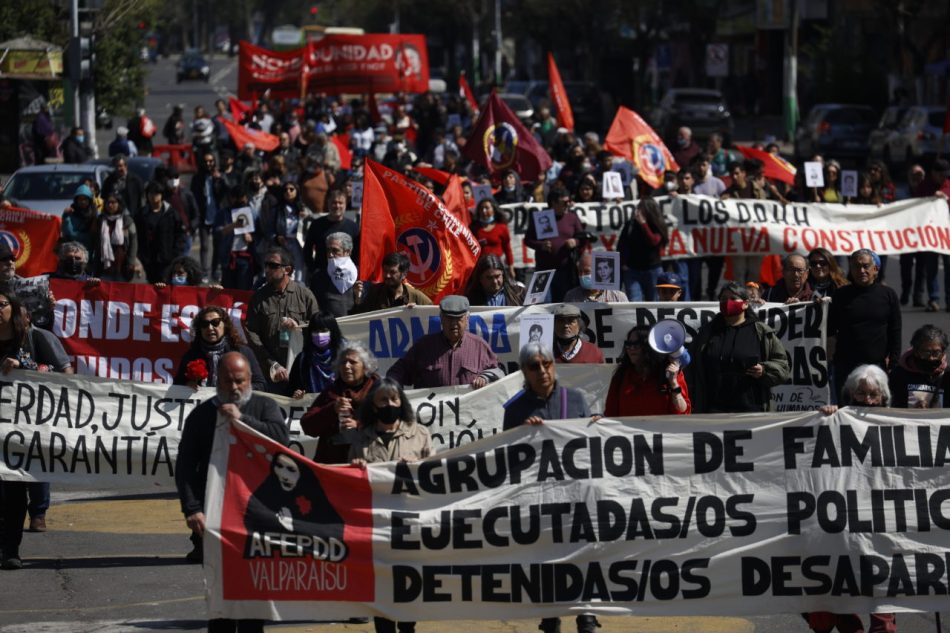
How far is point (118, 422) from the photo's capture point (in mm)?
9992

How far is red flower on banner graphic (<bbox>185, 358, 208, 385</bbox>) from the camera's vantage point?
31.7 ft

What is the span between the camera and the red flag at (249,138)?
Result: 29.0 m

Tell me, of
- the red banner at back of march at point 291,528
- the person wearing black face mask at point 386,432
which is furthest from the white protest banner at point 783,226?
the red banner at back of march at point 291,528

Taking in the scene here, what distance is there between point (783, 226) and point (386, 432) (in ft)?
34.7

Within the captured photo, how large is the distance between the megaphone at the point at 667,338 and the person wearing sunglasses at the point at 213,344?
7.04 feet

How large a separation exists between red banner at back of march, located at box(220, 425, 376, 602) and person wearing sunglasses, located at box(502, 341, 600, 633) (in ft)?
2.98

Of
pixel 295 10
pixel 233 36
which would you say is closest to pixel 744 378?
pixel 295 10

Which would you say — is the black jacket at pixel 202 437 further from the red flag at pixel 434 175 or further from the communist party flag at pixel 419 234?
the red flag at pixel 434 175

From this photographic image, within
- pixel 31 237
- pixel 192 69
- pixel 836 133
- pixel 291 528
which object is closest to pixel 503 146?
pixel 31 237

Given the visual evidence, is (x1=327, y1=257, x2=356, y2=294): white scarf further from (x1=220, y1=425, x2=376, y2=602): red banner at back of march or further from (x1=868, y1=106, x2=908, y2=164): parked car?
(x1=868, y1=106, x2=908, y2=164): parked car

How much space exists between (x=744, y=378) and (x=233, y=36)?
152 meters

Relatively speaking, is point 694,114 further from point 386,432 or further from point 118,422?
point 386,432

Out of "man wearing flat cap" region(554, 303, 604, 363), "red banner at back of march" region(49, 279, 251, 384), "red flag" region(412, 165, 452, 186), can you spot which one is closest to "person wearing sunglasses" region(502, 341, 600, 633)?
"man wearing flat cap" region(554, 303, 604, 363)

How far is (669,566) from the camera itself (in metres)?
7.56
